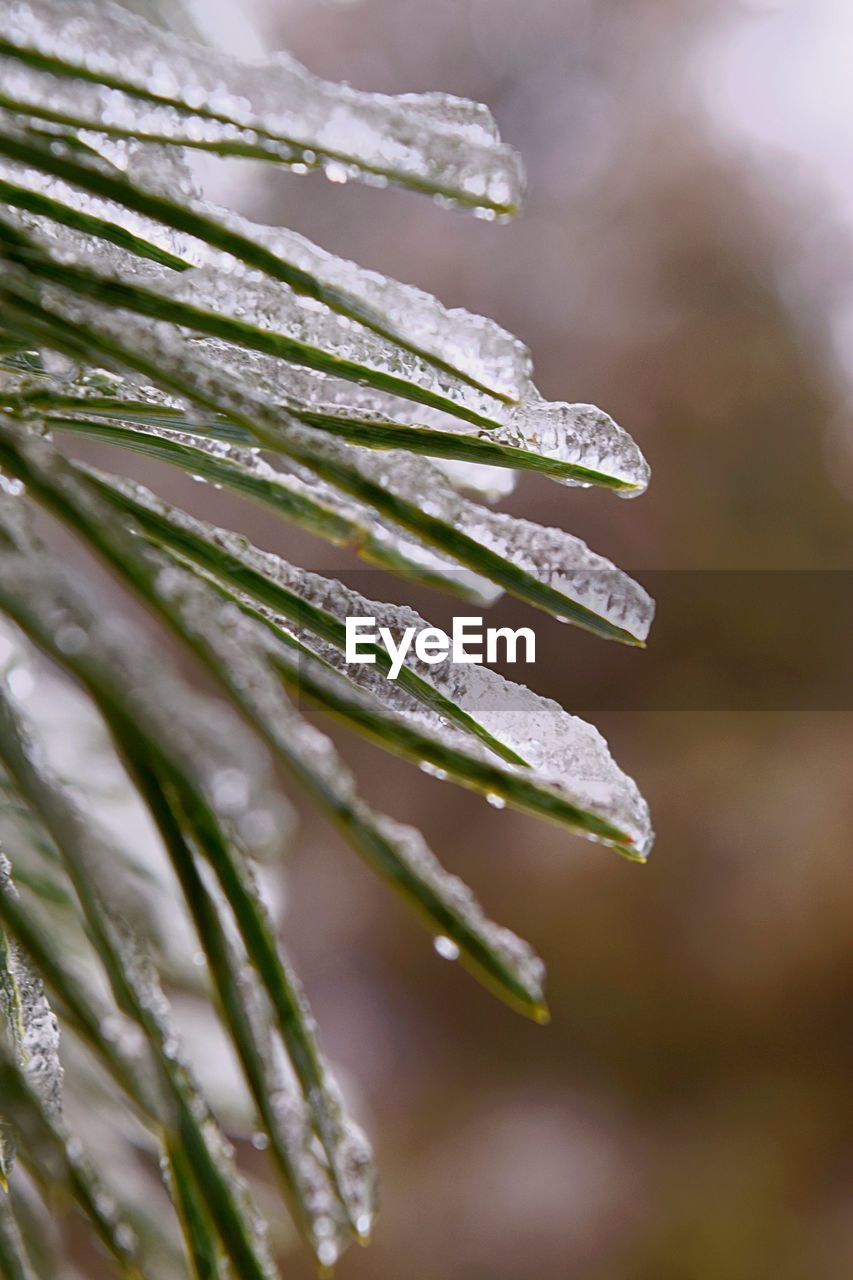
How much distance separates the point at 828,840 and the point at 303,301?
1606 mm

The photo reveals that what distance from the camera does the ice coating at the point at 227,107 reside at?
13cm

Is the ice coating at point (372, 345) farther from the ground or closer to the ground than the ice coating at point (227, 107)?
closer to the ground

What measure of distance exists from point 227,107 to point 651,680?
1623 mm

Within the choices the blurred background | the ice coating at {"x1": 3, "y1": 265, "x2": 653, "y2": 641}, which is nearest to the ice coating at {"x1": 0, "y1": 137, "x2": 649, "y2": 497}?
the ice coating at {"x1": 3, "y1": 265, "x2": 653, "y2": 641}

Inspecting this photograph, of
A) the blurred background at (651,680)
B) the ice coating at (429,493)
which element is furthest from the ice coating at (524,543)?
the blurred background at (651,680)

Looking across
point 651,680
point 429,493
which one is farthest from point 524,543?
point 651,680

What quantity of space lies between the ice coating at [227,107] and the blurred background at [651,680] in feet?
4.87

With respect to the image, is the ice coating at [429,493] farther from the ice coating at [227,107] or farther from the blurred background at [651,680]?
the blurred background at [651,680]

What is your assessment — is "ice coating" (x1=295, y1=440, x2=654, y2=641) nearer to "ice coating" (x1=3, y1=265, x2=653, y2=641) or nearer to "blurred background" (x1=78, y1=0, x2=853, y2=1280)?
"ice coating" (x1=3, y1=265, x2=653, y2=641)

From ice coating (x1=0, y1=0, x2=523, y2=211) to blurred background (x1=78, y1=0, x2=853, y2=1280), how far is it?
1.48 m

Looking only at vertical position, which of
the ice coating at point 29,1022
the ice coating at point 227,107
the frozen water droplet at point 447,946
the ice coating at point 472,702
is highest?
the ice coating at point 227,107

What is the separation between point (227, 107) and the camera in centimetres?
13

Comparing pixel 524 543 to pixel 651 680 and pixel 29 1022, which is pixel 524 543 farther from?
pixel 651 680

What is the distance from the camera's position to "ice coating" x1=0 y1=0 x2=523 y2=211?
0.13 metres
